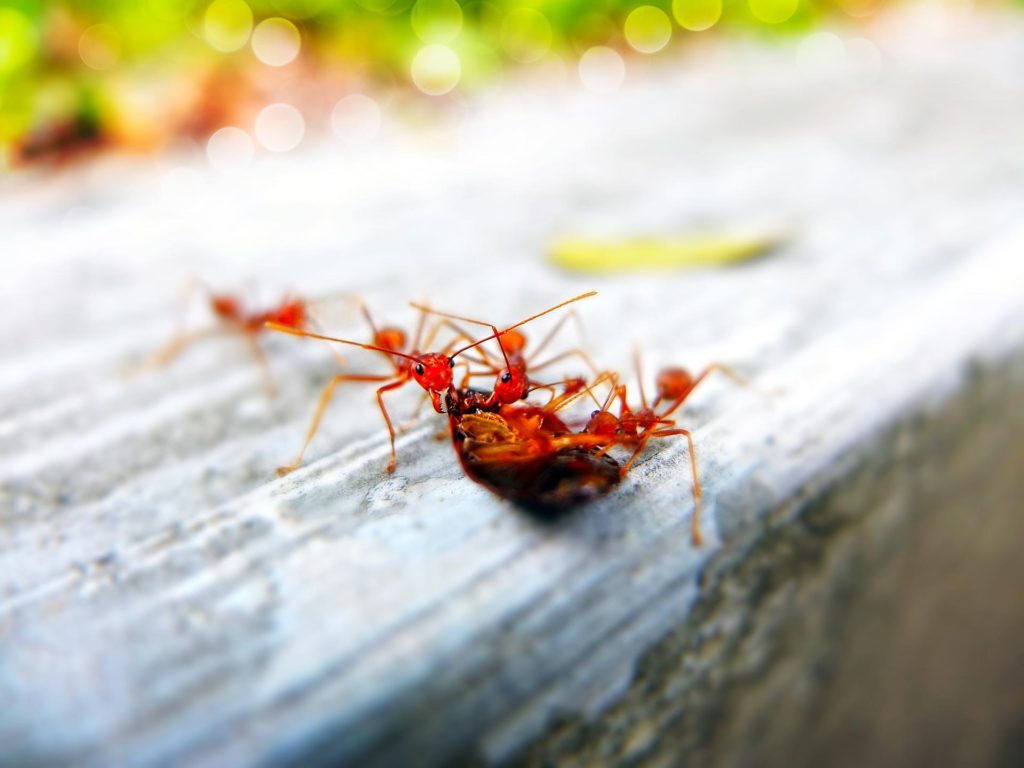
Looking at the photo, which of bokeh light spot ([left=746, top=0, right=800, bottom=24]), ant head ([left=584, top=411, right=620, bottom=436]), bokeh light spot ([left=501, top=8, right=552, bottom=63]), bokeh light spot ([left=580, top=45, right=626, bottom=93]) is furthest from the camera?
bokeh light spot ([left=746, top=0, right=800, bottom=24])

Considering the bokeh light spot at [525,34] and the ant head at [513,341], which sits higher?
the bokeh light spot at [525,34]

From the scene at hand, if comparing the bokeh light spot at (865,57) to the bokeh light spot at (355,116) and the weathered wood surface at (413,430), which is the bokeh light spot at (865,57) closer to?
the weathered wood surface at (413,430)

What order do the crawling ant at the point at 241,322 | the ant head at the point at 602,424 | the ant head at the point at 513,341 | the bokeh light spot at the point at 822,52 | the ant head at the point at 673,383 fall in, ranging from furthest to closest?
the bokeh light spot at the point at 822,52 < the crawling ant at the point at 241,322 < the ant head at the point at 513,341 < the ant head at the point at 673,383 < the ant head at the point at 602,424

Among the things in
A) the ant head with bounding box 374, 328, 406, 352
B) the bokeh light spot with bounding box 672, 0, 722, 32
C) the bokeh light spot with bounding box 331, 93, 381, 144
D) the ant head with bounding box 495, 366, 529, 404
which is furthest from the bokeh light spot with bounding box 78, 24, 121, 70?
the ant head with bounding box 495, 366, 529, 404

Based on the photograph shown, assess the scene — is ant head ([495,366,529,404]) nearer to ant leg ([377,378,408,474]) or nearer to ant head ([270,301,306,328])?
ant leg ([377,378,408,474])

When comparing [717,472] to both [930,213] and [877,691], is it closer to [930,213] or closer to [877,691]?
[877,691]

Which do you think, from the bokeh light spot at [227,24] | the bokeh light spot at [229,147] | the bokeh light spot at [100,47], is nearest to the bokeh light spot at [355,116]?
the bokeh light spot at [229,147]
